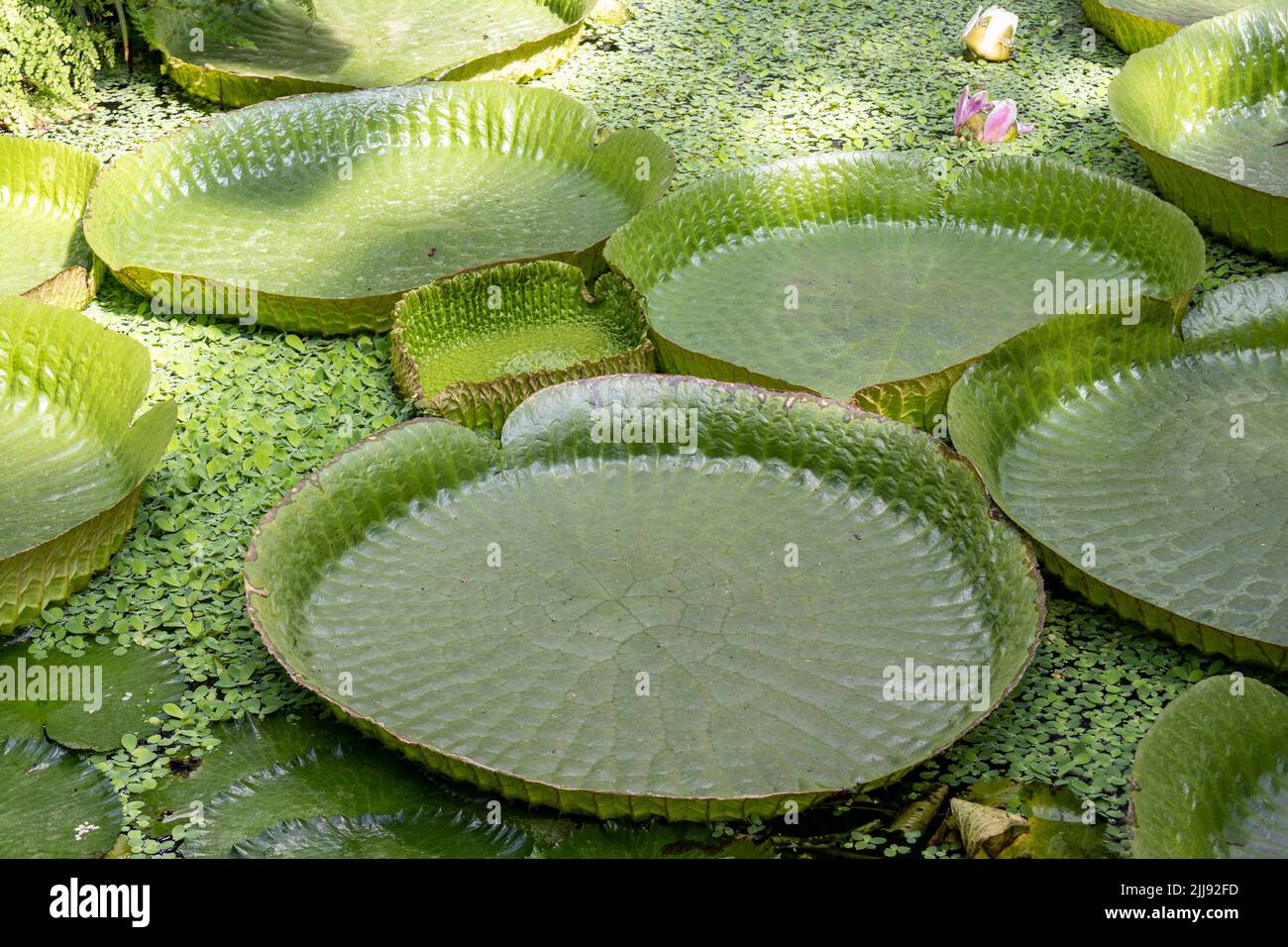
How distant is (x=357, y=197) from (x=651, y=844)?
2.51 meters

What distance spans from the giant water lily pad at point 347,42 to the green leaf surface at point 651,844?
2988 mm

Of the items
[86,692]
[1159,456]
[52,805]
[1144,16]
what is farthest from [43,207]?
[1144,16]

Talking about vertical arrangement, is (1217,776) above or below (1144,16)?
below

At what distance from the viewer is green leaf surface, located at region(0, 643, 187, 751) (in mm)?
2447

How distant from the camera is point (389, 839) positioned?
7.18ft

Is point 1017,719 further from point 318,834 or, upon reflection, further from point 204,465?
point 204,465

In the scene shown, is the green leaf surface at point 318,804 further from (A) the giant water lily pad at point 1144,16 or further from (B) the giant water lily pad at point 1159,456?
(A) the giant water lily pad at point 1144,16

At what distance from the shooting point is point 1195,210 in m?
3.85

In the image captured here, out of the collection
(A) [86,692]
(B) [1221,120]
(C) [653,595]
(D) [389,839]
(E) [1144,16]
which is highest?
(E) [1144,16]

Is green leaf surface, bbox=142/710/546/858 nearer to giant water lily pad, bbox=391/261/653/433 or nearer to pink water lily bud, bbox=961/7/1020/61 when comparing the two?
giant water lily pad, bbox=391/261/653/433

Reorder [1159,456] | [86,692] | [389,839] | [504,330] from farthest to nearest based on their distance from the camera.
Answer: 1. [504,330]
2. [1159,456]
3. [86,692]
4. [389,839]

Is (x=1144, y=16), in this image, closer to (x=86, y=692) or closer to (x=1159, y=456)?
(x=1159, y=456)
